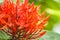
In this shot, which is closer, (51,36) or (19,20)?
(19,20)

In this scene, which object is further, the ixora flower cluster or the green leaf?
the green leaf

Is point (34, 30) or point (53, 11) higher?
point (53, 11)

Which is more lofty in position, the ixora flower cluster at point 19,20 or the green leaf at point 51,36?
the green leaf at point 51,36

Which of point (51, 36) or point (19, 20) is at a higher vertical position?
point (51, 36)

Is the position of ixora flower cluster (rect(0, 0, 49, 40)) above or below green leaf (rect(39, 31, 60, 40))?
below

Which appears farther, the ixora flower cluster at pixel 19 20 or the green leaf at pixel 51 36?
the green leaf at pixel 51 36

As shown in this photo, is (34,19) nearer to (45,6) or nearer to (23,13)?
(23,13)

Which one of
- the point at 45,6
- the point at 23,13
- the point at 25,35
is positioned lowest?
the point at 25,35

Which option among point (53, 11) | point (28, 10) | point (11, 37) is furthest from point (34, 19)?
point (53, 11)
